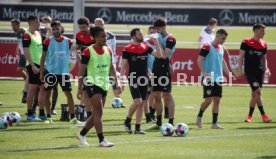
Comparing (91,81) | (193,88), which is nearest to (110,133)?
(91,81)

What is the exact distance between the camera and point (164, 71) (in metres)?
19.0

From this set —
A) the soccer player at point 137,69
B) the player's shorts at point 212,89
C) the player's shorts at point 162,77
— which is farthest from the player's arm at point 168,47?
the player's shorts at point 212,89

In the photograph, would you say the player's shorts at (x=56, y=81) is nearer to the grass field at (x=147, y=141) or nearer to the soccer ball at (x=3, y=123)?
the grass field at (x=147, y=141)

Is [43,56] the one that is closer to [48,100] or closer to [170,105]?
[48,100]

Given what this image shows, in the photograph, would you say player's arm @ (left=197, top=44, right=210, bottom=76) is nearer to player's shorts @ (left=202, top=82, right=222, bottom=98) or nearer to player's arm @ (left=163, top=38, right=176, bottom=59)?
player's shorts @ (left=202, top=82, right=222, bottom=98)

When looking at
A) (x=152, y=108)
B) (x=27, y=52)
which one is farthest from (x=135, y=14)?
(x=27, y=52)

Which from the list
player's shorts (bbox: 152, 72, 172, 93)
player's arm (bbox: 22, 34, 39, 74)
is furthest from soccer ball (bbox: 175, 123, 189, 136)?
player's arm (bbox: 22, 34, 39, 74)

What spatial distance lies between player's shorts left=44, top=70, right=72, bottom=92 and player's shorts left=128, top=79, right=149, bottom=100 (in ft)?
7.13

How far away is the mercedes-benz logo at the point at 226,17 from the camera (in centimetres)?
5381

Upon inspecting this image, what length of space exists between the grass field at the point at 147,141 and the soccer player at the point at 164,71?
73 centimetres

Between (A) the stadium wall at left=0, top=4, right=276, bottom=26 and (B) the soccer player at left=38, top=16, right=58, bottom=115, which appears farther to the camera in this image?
(A) the stadium wall at left=0, top=4, right=276, bottom=26

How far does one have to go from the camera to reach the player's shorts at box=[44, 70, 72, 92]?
64.7 ft

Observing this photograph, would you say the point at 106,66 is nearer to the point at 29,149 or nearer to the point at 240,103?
the point at 29,149

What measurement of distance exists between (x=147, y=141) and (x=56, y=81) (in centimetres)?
409
